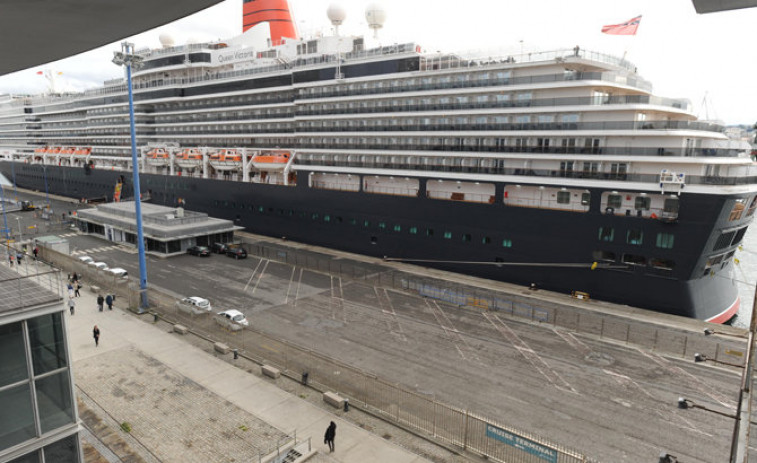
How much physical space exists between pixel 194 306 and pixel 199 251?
14.8 meters

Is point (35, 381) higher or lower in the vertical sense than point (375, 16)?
lower

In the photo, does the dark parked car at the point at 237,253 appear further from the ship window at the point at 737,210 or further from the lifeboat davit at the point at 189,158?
the ship window at the point at 737,210

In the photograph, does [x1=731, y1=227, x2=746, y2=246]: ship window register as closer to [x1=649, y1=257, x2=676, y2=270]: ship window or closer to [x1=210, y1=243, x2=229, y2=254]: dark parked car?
[x1=649, y1=257, x2=676, y2=270]: ship window

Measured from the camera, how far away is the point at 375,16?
126ft

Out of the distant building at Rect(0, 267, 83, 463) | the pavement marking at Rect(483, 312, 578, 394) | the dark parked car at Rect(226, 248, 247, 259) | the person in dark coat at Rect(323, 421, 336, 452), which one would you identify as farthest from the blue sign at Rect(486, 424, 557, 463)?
the dark parked car at Rect(226, 248, 247, 259)

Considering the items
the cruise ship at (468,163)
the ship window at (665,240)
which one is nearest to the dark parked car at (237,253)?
the cruise ship at (468,163)

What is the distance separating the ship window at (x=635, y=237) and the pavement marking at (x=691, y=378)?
648cm

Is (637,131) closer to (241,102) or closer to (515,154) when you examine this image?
(515,154)

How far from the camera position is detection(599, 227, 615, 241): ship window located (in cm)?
2459

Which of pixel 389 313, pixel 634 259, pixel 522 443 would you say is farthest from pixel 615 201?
pixel 522 443

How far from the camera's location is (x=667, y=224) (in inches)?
903

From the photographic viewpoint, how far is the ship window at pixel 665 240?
75.4ft

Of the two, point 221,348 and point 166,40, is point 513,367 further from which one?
point 166,40

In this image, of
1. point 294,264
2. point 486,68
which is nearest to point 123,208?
point 294,264
